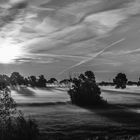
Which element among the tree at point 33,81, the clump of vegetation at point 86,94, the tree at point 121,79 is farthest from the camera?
the tree at point 33,81

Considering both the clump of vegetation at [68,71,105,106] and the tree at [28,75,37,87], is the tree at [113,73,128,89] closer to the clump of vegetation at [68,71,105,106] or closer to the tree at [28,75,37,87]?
the tree at [28,75,37,87]

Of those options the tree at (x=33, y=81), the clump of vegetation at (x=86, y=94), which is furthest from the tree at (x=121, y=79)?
the clump of vegetation at (x=86, y=94)

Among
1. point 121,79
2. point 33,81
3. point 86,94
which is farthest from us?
point 33,81

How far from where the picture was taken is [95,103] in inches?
2069

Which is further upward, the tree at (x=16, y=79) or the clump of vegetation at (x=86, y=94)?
the tree at (x=16, y=79)

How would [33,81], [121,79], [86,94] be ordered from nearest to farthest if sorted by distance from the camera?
Answer: [86,94] < [121,79] < [33,81]

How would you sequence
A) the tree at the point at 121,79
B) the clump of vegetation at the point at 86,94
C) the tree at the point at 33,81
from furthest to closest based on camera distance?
1. the tree at the point at 33,81
2. the tree at the point at 121,79
3. the clump of vegetation at the point at 86,94

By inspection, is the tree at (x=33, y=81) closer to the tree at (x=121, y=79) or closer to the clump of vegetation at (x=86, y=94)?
the tree at (x=121, y=79)

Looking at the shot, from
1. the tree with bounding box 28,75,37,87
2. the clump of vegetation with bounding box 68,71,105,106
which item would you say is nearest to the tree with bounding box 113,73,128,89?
the tree with bounding box 28,75,37,87

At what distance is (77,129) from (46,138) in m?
5.52

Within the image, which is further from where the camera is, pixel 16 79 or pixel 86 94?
pixel 16 79

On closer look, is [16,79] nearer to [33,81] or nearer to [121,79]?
[33,81]

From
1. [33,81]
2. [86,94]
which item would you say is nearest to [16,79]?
[33,81]

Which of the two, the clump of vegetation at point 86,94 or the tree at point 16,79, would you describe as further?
the tree at point 16,79
